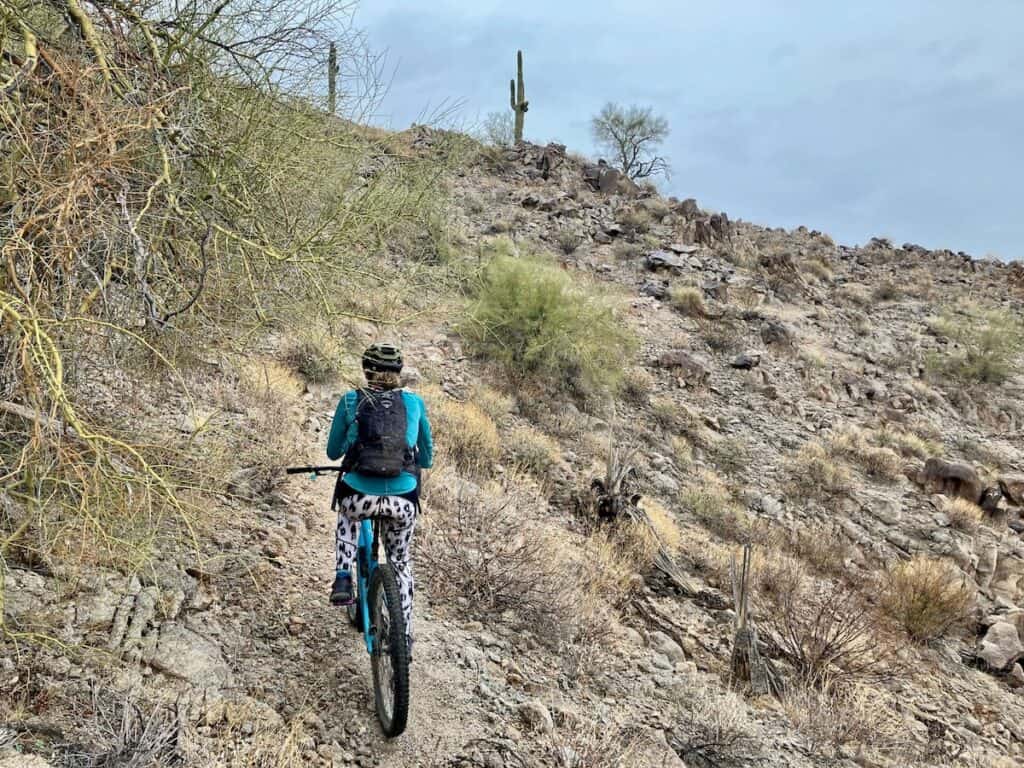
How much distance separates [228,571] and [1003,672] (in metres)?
7.18

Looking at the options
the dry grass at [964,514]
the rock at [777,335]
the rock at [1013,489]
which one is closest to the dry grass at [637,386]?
the rock at [777,335]

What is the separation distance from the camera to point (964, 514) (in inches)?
380

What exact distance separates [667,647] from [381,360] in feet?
11.5

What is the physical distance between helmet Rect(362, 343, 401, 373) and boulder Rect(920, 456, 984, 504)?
10.5m

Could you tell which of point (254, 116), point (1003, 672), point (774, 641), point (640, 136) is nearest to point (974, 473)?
point (1003, 672)

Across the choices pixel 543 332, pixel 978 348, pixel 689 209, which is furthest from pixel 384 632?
pixel 689 209

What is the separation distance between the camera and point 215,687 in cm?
309

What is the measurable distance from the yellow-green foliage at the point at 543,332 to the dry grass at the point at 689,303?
14.1 feet

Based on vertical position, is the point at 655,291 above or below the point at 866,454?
above

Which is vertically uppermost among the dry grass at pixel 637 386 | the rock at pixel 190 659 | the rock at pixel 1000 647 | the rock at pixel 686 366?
the rock at pixel 686 366

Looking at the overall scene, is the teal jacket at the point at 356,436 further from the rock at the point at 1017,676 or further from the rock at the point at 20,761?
→ the rock at the point at 1017,676

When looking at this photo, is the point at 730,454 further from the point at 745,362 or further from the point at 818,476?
the point at 745,362

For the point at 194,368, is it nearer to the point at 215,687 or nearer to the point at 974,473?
the point at 215,687

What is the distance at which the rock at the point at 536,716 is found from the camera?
136 inches
